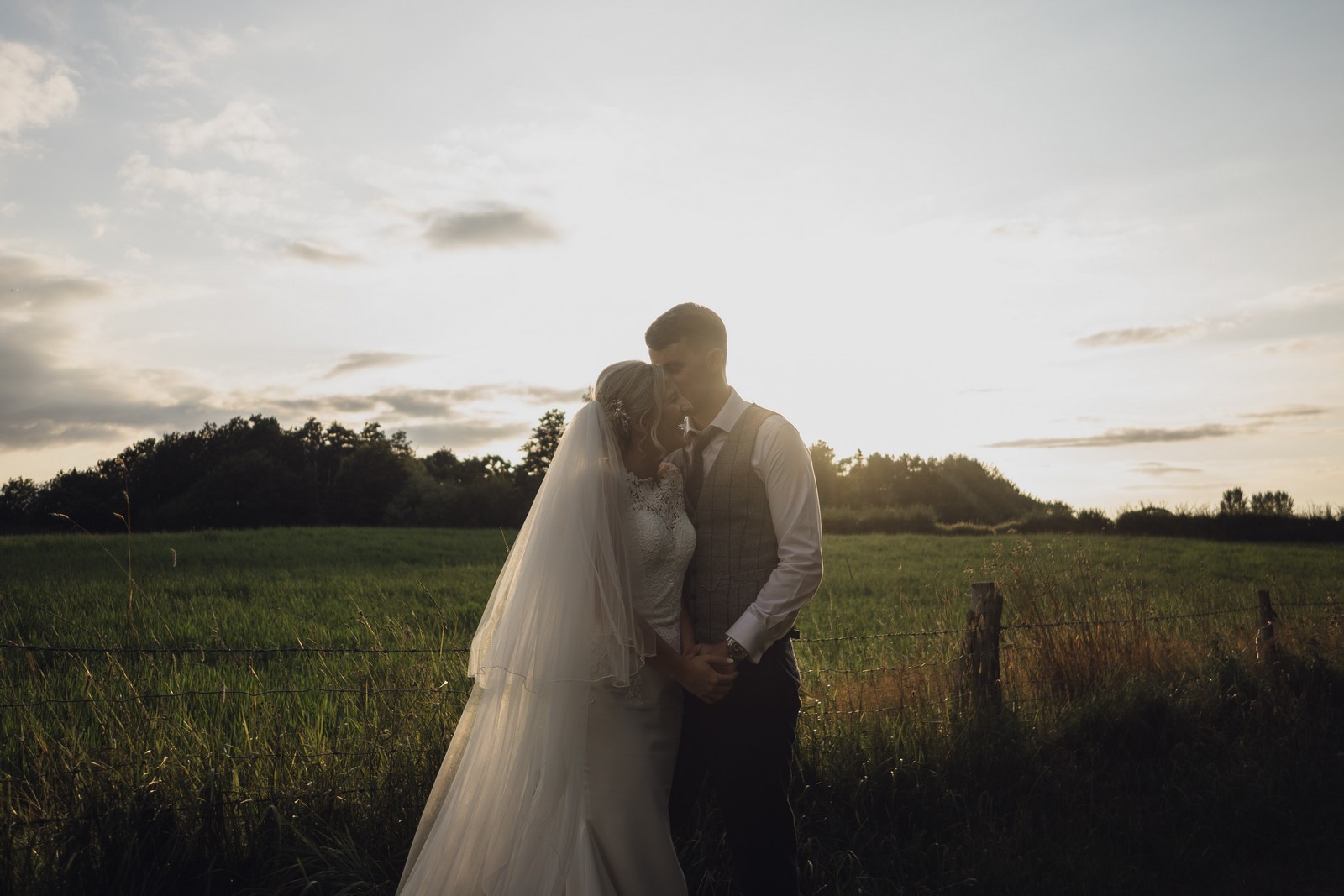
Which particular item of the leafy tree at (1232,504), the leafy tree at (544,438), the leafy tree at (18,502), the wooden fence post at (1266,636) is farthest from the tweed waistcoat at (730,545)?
the leafy tree at (544,438)

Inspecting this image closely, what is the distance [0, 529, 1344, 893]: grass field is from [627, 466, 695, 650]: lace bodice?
4.56ft

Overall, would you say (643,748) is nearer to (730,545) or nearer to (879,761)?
(730,545)

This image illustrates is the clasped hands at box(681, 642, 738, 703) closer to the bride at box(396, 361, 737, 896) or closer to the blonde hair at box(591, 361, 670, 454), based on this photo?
the bride at box(396, 361, 737, 896)

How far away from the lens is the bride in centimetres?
308

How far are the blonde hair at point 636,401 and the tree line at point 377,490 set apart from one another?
114ft

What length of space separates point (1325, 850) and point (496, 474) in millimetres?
51533

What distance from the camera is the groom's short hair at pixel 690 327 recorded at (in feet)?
12.5

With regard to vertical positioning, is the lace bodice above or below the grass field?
above

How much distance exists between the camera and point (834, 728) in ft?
16.8

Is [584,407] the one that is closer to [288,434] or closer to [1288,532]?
[1288,532]

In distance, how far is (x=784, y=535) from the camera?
341 cm

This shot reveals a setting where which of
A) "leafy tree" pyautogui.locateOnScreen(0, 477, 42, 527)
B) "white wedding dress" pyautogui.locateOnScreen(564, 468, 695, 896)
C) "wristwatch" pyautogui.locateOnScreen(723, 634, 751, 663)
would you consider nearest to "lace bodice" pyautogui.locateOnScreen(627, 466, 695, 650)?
"white wedding dress" pyautogui.locateOnScreen(564, 468, 695, 896)

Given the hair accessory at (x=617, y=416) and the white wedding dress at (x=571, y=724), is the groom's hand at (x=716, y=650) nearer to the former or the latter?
the white wedding dress at (x=571, y=724)

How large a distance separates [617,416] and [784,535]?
2.64 feet
